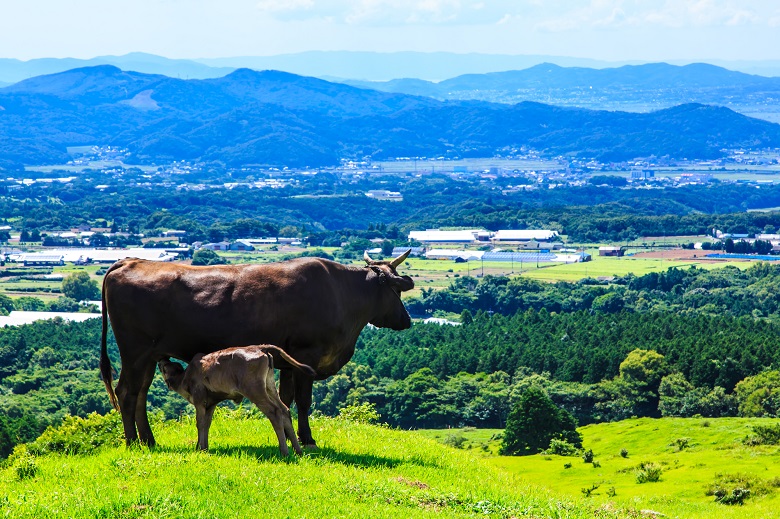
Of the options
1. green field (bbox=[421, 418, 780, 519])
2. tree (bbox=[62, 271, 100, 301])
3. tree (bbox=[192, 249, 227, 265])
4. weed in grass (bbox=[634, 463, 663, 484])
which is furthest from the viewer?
tree (bbox=[192, 249, 227, 265])

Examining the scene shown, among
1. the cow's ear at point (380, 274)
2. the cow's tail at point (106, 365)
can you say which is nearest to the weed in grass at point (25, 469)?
the cow's tail at point (106, 365)

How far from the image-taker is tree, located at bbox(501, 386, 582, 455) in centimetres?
5684

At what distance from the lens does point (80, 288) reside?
11919 cm

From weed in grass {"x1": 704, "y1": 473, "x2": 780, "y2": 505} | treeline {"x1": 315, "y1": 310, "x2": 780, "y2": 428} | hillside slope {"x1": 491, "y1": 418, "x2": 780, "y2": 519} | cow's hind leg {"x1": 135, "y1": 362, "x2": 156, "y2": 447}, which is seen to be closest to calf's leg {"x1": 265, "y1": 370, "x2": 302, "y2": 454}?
cow's hind leg {"x1": 135, "y1": 362, "x2": 156, "y2": 447}

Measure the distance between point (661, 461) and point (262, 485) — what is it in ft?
124

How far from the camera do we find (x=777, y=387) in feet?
207

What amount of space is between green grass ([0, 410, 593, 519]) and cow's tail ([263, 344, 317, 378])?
103 cm

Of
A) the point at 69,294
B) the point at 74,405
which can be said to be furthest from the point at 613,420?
the point at 69,294

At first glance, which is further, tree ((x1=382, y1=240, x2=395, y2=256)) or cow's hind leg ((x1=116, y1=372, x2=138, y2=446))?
tree ((x1=382, y1=240, x2=395, y2=256))

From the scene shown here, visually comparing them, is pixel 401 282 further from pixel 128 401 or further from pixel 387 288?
pixel 128 401

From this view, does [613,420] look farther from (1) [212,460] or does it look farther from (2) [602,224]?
(2) [602,224]

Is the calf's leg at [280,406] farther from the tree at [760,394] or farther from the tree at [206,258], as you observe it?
the tree at [206,258]

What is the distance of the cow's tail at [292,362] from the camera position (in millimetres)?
13836

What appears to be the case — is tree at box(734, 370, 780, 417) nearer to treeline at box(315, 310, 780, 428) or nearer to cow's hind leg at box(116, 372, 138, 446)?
treeline at box(315, 310, 780, 428)
